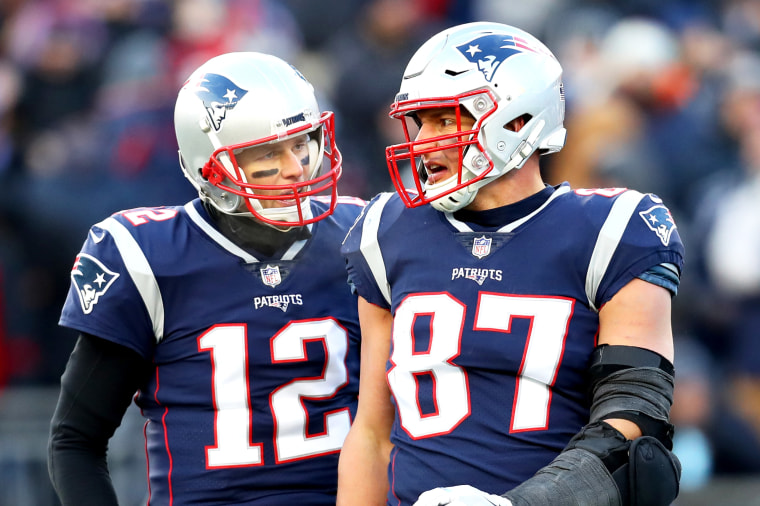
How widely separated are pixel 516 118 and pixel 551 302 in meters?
0.53

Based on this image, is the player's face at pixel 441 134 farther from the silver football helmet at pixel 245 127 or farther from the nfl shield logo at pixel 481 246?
the silver football helmet at pixel 245 127

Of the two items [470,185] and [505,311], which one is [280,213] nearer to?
[470,185]

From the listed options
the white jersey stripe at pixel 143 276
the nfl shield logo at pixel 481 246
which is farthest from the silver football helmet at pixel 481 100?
the white jersey stripe at pixel 143 276

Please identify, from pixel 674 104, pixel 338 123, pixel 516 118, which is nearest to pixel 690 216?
pixel 674 104

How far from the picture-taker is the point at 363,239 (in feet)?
10.5

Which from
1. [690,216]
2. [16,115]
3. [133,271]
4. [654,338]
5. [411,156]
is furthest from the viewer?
[16,115]

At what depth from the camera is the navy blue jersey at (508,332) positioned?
290 cm

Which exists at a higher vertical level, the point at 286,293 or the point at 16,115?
the point at 16,115

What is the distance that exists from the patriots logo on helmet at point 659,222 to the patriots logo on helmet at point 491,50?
54cm

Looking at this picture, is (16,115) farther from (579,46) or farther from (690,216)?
(690,216)

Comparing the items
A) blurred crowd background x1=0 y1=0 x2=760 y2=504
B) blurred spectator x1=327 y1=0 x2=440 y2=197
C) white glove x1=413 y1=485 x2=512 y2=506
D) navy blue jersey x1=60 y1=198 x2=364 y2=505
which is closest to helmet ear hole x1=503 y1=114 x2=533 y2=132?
navy blue jersey x1=60 y1=198 x2=364 y2=505

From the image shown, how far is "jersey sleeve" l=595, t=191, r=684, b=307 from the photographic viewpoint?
2.87 m

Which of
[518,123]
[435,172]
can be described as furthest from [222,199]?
[518,123]

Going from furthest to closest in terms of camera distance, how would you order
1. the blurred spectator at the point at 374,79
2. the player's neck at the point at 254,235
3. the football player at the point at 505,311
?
the blurred spectator at the point at 374,79
the player's neck at the point at 254,235
the football player at the point at 505,311
